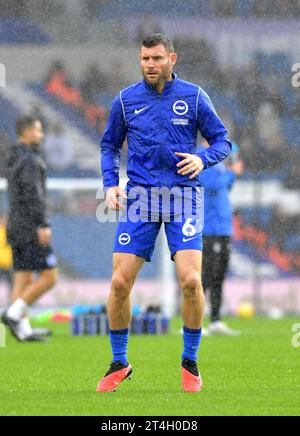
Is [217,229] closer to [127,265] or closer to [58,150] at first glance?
[127,265]

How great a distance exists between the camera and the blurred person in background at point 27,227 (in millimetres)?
11398

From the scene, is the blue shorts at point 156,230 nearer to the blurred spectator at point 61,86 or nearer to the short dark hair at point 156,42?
the short dark hair at point 156,42

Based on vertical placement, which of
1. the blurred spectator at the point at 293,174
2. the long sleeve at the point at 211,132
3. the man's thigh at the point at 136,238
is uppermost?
the long sleeve at the point at 211,132

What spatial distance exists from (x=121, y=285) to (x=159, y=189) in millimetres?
579

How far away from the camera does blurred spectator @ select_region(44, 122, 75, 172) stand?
→ 17312 millimetres

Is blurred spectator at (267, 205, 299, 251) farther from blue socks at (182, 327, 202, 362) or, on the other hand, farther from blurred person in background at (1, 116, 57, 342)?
blue socks at (182, 327, 202, 362)

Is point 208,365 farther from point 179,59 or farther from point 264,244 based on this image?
point 264,244

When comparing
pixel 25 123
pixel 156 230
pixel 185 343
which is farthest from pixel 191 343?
pixel 25 123

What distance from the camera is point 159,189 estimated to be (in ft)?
22.9

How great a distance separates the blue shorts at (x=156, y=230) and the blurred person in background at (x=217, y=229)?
4978mm

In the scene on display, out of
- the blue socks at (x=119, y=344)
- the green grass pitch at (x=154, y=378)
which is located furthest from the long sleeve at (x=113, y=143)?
the green grass pitch at (x=154, y=378)

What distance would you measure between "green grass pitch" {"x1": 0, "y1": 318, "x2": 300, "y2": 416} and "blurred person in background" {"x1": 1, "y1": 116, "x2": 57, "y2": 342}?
398mm

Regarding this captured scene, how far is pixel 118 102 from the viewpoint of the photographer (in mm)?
7039

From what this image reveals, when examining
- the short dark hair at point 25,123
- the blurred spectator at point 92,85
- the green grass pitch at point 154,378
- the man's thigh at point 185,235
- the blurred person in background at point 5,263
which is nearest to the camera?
the green grass pitch at point 154,378
